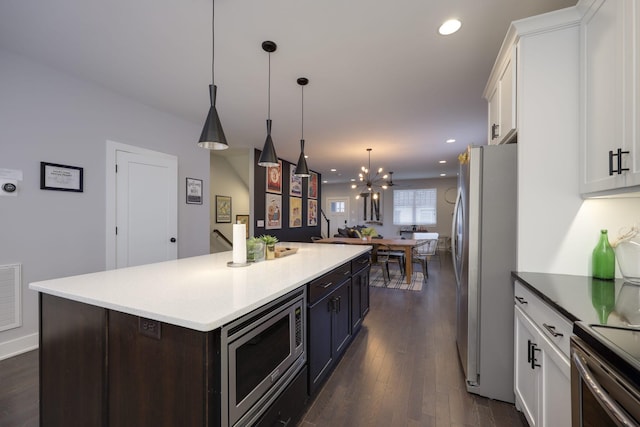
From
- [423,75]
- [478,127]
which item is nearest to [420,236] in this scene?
[478,127]

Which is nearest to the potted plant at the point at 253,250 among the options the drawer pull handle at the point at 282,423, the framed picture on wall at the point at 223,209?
the drawer pull handle at the point at 282,423

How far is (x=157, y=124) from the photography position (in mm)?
3447

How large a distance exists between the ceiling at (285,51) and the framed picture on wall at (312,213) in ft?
12.5

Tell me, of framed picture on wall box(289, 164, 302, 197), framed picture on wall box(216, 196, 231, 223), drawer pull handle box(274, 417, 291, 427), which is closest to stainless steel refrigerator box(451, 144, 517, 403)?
drawer pull handle box(274, 417, 291, 427)

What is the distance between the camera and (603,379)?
738 mm

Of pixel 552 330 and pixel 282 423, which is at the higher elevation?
pixel 552 330

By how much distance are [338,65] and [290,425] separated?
2.71m

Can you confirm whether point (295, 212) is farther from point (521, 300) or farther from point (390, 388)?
point (521, 300)

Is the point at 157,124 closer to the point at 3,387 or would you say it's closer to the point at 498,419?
the point at 3,387

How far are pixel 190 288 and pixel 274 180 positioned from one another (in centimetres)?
472

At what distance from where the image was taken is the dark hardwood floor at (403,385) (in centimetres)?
164

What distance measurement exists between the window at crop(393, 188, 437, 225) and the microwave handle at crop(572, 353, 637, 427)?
9779 millimetres

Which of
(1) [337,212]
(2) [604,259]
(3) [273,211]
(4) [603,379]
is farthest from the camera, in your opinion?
(1) [337,212]

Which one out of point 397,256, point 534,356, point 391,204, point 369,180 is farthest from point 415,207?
point 534,356
